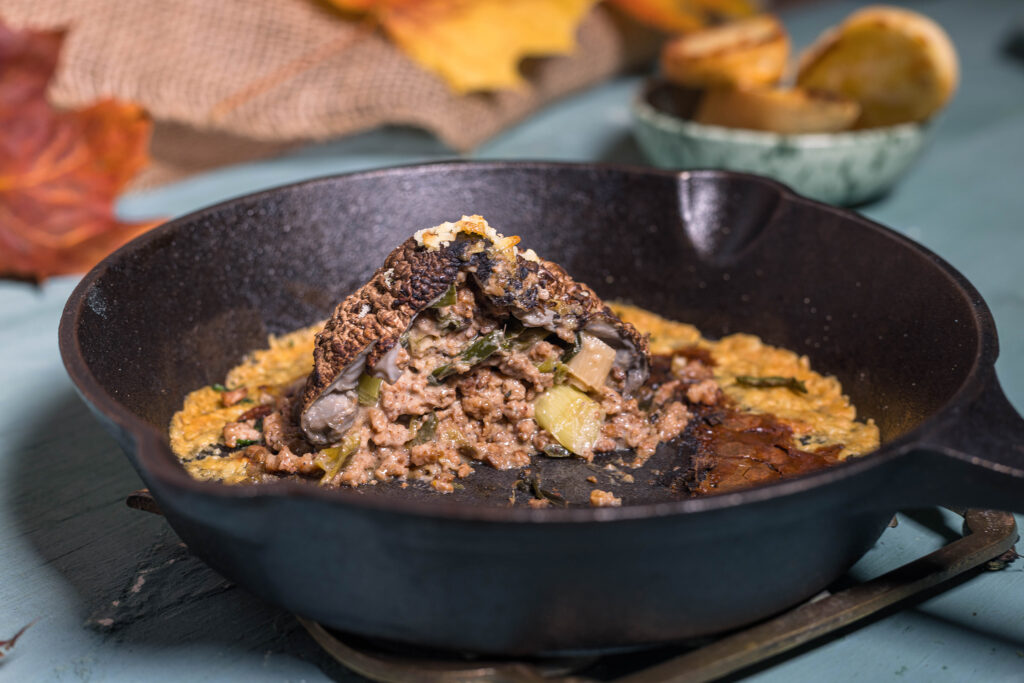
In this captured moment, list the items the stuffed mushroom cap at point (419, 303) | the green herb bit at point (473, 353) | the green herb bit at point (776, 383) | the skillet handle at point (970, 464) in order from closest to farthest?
the skillet handle at point (970, 464), the stuffed mushroom cap at point (419, 303), the green herb bit at point (473, 353), the green herb bit at point (776, 383)

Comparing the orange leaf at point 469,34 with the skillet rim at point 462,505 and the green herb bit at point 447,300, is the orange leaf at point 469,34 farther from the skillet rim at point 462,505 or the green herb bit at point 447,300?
the skillet rim at point 462,505


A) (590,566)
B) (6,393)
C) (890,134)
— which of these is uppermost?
(890,134)

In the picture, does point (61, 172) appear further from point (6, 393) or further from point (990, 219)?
point (990, 219)

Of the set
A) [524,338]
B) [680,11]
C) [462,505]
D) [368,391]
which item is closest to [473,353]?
[524,338]

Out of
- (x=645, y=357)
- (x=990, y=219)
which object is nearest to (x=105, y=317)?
(x=645, y=357)

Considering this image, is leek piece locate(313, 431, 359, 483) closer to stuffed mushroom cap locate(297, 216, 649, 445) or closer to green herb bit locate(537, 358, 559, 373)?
stuffed mushroom cap locate(297, 216, 649, 445)

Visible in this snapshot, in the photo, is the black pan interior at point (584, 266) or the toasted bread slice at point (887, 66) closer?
the black pan interior at point (584, 266)

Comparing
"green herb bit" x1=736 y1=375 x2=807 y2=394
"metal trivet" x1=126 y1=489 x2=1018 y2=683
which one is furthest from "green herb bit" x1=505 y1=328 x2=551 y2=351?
"metal trivet" x1=126 y1=489 x2=1018 y2=683

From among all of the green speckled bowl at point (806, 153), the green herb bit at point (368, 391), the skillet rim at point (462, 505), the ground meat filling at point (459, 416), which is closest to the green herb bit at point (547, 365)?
the ground meat filling at point (459, 416)
